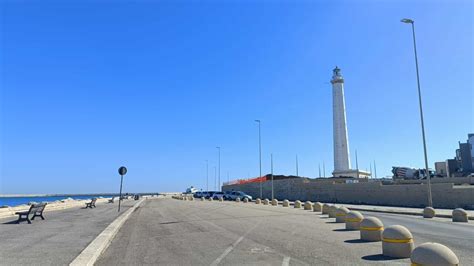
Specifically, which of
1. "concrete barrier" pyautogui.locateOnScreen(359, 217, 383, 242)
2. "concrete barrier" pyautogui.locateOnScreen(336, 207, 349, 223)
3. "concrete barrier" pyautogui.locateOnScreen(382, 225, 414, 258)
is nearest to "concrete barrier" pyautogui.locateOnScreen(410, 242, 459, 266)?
"concrete barrier" pyautogui.locateOnScreen(382, 225, 414, 258)

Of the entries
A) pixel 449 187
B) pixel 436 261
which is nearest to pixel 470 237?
pixel 436 261

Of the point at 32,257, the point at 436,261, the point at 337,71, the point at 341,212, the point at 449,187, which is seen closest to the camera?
the point at 436,261

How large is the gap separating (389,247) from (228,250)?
407 centimetres

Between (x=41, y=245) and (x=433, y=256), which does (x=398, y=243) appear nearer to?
(x=433, y=256)

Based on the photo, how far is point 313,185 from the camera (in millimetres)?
54969

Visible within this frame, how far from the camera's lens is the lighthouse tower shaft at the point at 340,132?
75.3 meters

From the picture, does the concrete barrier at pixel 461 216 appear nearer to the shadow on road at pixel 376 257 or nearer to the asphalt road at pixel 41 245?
the shadow on road at pixel 376 257

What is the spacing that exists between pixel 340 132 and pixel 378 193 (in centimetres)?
3504

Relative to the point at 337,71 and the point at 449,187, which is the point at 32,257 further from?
the point at 337,71

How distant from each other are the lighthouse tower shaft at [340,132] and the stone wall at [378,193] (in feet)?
47.5

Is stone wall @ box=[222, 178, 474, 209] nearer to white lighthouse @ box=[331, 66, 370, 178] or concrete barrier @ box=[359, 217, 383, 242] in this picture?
white lighthouse @ box=[331, 66, 370, 178]

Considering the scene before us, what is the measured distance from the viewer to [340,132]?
7581 centimetres

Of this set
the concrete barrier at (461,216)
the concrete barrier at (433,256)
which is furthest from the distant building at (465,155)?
the concrete barrier at (433,256)

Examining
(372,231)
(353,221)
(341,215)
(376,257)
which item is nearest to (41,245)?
(376,257)
